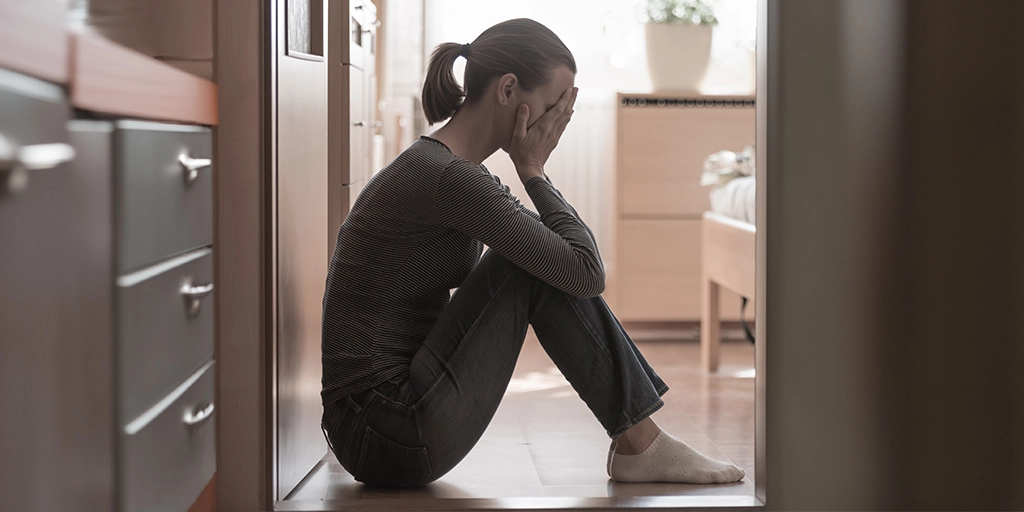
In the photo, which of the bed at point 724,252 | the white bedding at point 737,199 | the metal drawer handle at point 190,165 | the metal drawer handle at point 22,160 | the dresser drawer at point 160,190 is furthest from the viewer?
the white bedding at point 737,199

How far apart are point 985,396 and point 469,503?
80 centimetres

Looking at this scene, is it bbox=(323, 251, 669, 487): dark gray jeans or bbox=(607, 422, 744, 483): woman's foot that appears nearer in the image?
bbox=(323, 251, 669, 487): dark gray jeans

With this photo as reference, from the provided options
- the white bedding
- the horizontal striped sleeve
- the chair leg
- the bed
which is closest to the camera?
the horizontal striped sleeve

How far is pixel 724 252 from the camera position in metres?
3.08

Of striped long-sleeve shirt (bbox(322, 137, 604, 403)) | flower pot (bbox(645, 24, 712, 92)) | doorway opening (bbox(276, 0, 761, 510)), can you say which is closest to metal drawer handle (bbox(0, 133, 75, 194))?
striped long-sleeve shirt (bbox(322, 137, 604, 403))

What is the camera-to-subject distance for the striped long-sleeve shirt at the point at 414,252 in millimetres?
1541

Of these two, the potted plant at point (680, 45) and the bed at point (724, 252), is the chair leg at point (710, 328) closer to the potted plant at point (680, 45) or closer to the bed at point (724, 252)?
the bed at point (724, 252)

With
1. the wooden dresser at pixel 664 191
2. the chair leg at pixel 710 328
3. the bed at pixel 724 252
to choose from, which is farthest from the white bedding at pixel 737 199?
the wooden dresser at pixel 664 191

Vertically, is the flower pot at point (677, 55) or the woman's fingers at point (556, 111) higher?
the flower pot at point (677, 55)

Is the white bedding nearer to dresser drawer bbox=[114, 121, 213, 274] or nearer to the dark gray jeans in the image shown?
the dark gray jeans

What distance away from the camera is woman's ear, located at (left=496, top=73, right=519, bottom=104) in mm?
1658

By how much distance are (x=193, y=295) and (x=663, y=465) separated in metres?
0.85

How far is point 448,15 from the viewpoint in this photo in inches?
158

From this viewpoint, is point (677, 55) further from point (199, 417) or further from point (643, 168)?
point (199, 417)
